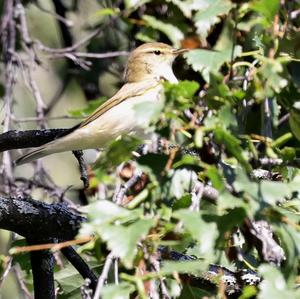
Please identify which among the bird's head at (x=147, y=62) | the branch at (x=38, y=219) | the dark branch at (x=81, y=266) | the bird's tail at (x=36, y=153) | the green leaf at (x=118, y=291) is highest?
the bird's head at (x=147, y=62)

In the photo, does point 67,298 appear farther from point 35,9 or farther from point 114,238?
point 35,9

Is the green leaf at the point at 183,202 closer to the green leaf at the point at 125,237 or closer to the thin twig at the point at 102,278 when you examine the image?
the thin twig at the point at 102,278

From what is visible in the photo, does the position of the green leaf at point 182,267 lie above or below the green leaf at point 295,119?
below

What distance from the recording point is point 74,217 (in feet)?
9.27

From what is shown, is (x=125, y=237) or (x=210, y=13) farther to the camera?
(x=210, y=13)

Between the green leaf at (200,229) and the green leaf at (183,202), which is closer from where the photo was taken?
the green leaf at (200,229)

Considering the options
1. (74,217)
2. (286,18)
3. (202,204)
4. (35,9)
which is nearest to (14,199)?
(74,217)

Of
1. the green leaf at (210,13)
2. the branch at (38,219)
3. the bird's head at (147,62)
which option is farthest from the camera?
the bird's head at (147,62)

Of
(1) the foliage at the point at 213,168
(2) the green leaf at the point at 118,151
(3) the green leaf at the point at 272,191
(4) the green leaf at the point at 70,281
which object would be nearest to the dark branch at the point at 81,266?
(4) the green leaf at the point at 70,281

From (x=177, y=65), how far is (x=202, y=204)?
1.82 meters

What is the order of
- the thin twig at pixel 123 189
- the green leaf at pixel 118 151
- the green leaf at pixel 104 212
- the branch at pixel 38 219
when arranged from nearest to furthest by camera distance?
1. the green leaf at pixel 104 212
2. the green leaf at pixel 118 151
3. the thin twig at pixel 123 189
4. the branch at pixel 38 219

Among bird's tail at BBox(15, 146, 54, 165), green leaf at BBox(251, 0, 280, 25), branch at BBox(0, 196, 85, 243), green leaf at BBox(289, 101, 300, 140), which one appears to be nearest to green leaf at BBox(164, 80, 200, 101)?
green leaf at BBox(251, 0, 280, 25)

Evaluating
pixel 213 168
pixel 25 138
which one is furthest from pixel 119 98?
pixel 213 168

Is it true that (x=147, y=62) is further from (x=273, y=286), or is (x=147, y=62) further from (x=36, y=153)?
(x=273, y=286)
